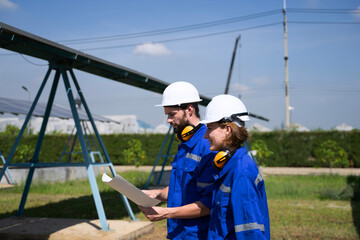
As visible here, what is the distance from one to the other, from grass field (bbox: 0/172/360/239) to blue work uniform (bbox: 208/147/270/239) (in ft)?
14.5

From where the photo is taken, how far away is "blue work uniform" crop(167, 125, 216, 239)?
2.46 meters

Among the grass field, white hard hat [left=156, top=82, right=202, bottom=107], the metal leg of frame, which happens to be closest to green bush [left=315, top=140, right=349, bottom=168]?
the grass field

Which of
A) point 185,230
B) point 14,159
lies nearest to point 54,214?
point 185,230

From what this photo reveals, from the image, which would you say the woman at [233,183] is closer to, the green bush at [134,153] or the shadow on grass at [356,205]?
the shadow on grass at [356,205]

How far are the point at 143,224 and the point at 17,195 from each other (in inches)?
241

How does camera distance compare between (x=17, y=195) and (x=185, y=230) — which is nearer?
(x=185, y=230)

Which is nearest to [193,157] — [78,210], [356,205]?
[78,210]

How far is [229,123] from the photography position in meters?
2.27

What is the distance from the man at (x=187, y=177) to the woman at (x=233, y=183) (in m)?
0.18

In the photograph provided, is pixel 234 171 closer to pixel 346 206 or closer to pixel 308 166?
pixel 346 206

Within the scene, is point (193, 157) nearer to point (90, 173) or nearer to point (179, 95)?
point (179, 95)

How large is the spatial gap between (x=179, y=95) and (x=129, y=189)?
85cm

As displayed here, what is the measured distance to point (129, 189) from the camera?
7.56ft

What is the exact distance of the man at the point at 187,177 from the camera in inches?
95.4
